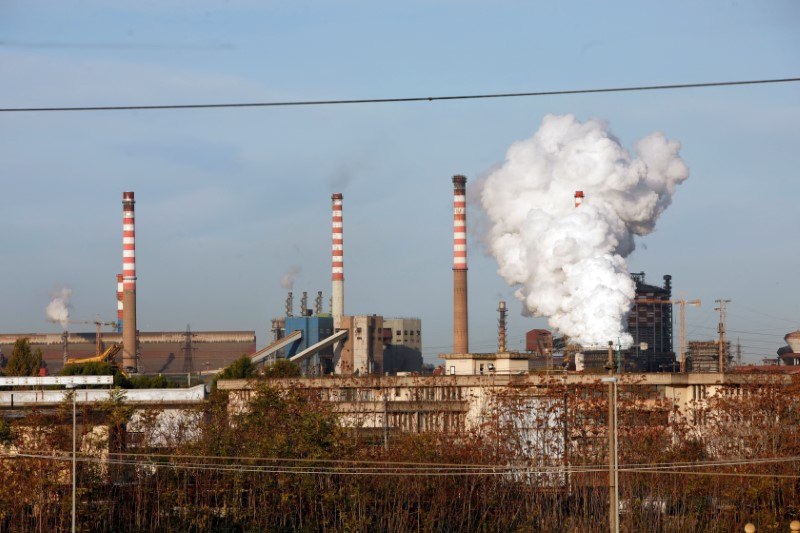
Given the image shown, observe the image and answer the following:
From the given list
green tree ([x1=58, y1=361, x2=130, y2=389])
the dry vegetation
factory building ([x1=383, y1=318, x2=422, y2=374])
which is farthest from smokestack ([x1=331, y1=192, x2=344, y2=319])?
the dry vegetation

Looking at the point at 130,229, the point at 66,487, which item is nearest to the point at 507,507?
the point at 66,487

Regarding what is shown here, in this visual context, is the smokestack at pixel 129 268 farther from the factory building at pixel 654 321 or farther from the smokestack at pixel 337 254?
the factory building at pixel 654 321

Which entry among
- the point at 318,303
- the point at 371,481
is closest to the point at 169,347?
the point at 318,303

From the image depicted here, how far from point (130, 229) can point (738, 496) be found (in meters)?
56.7

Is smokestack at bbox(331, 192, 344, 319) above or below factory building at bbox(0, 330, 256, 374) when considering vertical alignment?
above

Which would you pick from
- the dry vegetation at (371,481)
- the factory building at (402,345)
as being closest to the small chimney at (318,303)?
the factory building at (402,345)

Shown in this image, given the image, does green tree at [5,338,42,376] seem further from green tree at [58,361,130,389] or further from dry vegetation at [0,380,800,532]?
dry vegetation at [0,380,800,532]

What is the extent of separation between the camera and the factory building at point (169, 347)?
97.5 metres

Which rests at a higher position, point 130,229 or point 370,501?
point 130,229

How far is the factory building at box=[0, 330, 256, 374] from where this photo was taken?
97500mm

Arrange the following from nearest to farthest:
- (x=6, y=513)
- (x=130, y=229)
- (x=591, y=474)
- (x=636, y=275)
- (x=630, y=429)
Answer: (x=6, y=513)
(x=591, y=474)
(x=630, y=429)
(x=130, y=229)
(x=636, y=275)

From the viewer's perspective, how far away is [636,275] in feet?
294

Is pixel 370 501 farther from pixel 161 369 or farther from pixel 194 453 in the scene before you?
pixel 161 369

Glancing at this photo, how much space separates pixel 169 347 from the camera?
9812 cm
